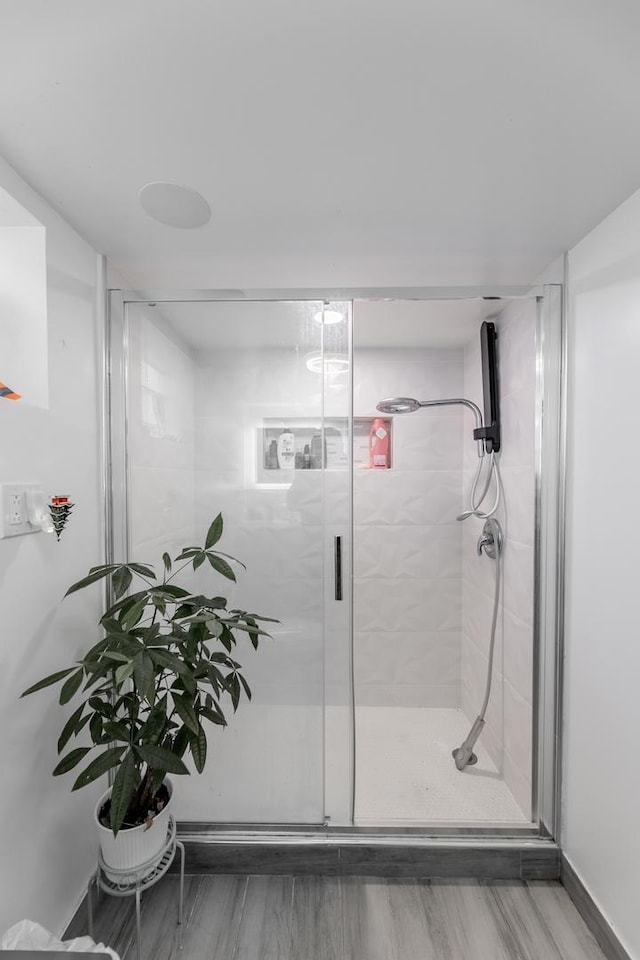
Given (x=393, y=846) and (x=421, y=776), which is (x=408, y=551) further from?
(x=393, y=846)

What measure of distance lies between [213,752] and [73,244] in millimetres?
1815

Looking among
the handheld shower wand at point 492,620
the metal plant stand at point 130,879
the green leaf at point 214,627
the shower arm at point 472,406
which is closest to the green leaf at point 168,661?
the green leaf at point 214,627

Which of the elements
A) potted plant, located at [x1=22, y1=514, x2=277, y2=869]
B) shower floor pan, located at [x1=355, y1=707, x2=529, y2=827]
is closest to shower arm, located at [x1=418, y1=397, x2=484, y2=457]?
potted plant, located at [x1=22, y1=514, x2=277, y2=869]

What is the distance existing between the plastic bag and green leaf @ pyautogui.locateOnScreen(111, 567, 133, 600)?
778mm

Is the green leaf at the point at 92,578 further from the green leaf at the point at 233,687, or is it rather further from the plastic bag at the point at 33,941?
the plastic bag at the point at 33,941

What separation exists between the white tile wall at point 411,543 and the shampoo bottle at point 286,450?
0.95 m

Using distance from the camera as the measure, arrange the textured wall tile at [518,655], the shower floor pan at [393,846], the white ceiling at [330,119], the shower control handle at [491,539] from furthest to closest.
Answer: the shower control handle at [491,539]
the textured wall tile at [518,655]
the shower floor pan at [393,846]
the white ceiling at [330,119]

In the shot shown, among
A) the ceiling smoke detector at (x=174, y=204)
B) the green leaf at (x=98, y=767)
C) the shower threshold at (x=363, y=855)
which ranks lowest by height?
the shower threshold at (x=363, y=855)

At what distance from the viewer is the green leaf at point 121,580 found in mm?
1253

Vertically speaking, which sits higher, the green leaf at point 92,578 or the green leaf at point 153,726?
the green leaf at point 92,578

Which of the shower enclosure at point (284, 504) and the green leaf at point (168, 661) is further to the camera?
the shower enclosure at point (284, 504)

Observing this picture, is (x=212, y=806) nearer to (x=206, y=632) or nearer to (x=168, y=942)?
(x=168, y=942)

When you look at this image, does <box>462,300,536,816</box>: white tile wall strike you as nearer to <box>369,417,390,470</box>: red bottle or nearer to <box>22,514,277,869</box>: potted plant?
<box>369,417,390,470</box>: red bottle

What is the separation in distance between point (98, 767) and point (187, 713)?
24cm
